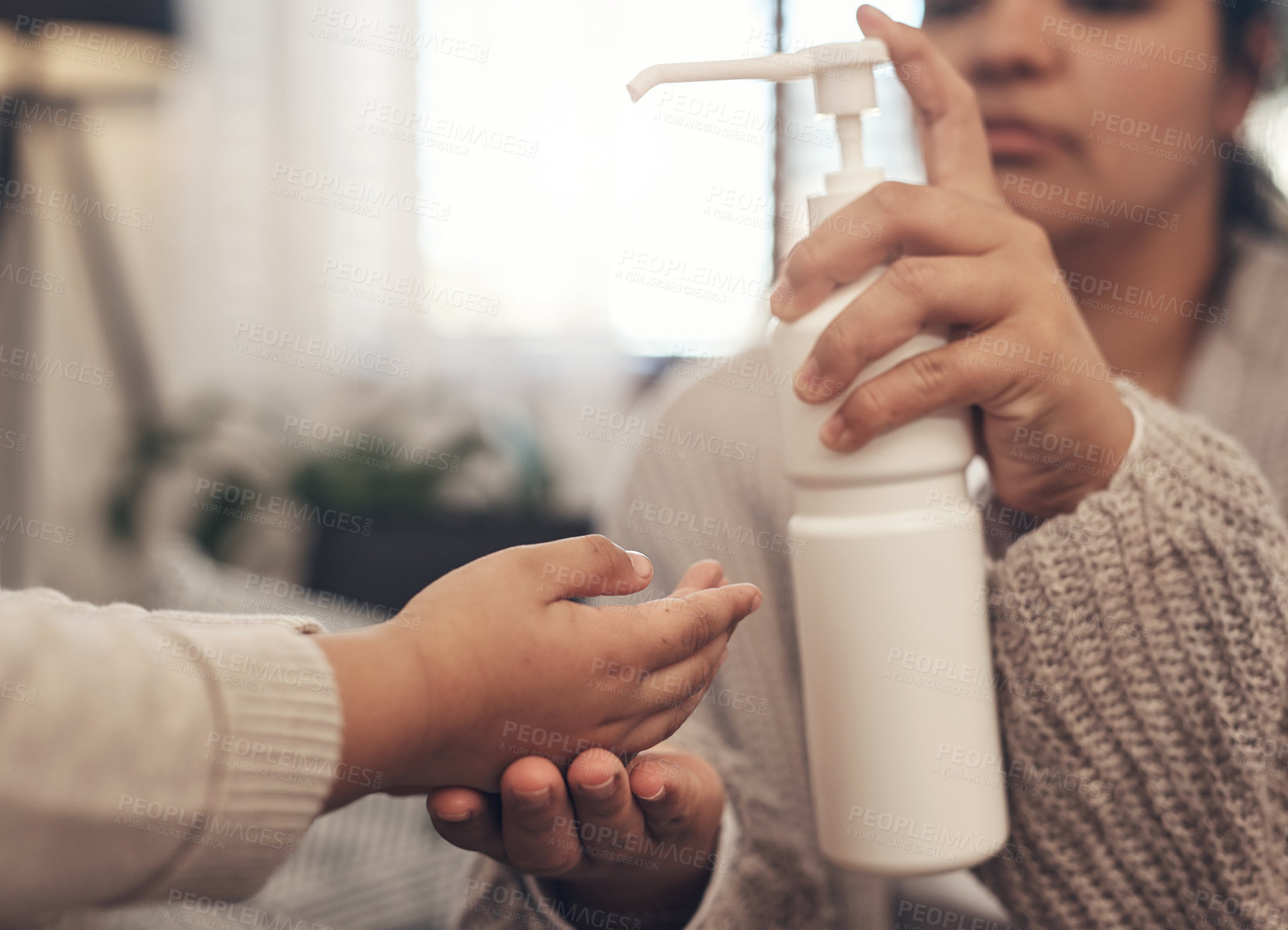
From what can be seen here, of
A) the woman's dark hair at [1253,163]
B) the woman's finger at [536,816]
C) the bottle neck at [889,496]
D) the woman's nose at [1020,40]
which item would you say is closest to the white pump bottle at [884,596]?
the bottle neck at [889,496]

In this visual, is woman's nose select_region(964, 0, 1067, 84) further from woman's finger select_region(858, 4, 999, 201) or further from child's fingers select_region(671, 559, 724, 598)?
child's fingers select_region(671, 559, 724, 598)

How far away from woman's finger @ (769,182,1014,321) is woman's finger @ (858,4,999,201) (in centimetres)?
4

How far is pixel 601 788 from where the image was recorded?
0.31 meters

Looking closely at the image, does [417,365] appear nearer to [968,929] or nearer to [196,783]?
[968,929]

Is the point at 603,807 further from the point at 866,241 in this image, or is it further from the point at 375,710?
the point at 866,241

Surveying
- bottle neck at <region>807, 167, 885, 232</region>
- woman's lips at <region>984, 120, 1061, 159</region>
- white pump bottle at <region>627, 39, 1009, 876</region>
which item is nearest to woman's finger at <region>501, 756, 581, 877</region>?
white pump bottle at <region>627, 39, 1009, 876</region>

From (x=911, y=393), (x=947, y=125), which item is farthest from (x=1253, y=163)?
(x=911, y=393)

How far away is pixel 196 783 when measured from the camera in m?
0.25

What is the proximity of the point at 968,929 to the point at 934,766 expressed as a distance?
0.27 m

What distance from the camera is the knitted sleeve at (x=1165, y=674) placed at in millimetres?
385

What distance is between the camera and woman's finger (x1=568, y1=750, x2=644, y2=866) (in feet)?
1.02

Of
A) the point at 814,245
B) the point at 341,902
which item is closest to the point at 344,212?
the point at 341,902

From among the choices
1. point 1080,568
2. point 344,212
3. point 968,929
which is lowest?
point 968,929

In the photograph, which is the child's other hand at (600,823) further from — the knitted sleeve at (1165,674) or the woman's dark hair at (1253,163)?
the woman's dark hair at (1253,163)
